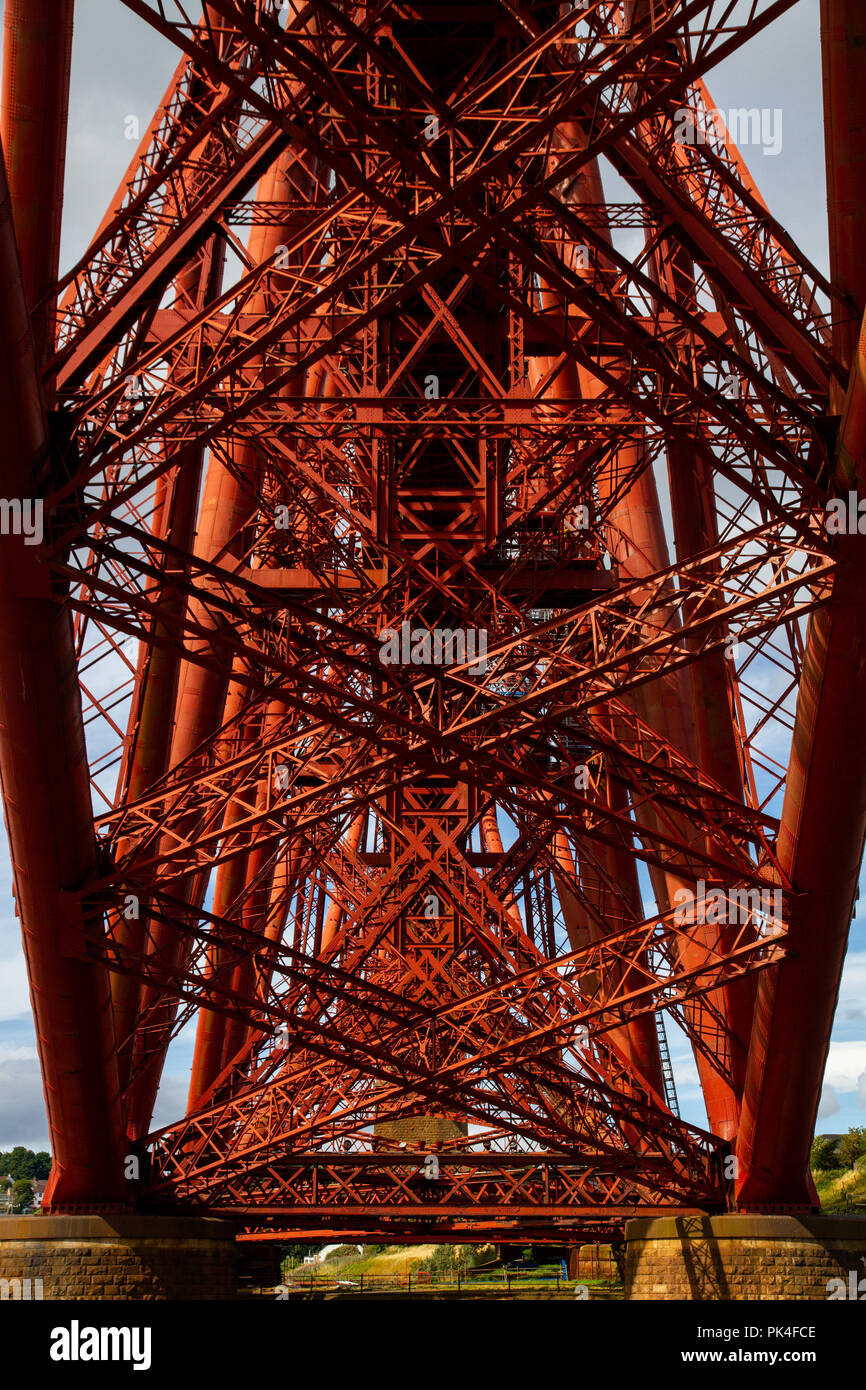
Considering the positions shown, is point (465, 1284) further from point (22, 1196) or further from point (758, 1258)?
point (22, 1196)

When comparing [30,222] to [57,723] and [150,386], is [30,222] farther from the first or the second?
[57,723]

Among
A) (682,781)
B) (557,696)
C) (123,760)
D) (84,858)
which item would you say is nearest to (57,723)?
(84,858)

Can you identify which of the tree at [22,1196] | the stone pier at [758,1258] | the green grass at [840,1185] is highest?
the tree at [22,1196]

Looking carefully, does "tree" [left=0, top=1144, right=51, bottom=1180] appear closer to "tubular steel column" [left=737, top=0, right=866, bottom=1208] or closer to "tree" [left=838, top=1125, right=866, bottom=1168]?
"tree" [left=838, top=1125, right=866, bottom=1168]

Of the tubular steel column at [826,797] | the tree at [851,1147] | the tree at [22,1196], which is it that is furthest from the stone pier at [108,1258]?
the tree at [22,1196]

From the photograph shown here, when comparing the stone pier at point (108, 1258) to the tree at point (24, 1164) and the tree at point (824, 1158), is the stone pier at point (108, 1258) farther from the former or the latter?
the tree at point (24, 1164)

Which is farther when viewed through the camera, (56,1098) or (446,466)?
(446,466)

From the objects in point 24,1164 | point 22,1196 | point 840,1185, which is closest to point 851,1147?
point 840,1185
